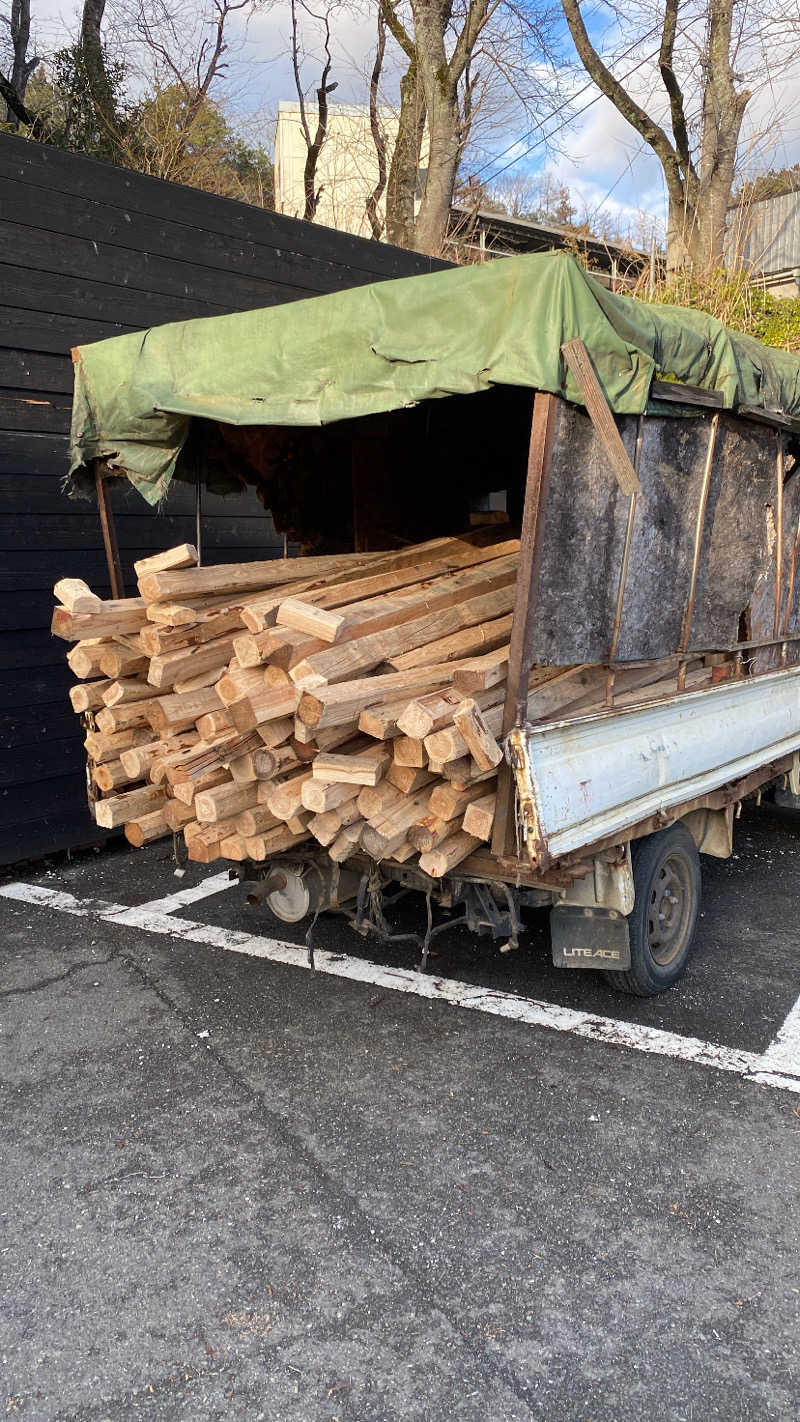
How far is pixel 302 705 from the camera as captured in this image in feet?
11.6

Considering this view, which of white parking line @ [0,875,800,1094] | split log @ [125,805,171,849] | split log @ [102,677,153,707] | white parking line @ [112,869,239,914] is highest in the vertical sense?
split log @ [102,677,153,707]

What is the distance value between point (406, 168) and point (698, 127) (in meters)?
5.08

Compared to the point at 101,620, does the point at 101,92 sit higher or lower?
higher

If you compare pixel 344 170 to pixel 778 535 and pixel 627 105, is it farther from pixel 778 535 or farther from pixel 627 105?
pixel 778 535

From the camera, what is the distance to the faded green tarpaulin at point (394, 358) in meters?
3.33

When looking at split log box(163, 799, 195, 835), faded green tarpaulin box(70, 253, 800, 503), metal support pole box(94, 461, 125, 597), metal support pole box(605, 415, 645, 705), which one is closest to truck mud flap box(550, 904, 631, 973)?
metal support pole box(605, 415, 645, 705)

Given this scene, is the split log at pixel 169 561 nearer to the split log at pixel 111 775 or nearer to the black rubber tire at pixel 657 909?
the split log at pixel 111 775

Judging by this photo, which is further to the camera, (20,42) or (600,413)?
(20,42)

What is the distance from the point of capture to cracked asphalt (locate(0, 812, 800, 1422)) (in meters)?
2.57

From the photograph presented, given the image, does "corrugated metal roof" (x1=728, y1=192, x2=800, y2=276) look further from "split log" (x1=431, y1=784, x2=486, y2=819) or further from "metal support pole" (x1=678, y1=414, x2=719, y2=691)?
"split log" (x1=431, y1=784, x2=486, y2=819)

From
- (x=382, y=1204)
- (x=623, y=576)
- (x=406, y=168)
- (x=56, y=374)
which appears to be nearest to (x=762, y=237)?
(x=406, y=168)

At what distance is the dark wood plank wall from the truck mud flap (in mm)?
3952

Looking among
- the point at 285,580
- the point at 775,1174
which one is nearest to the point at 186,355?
the point at 285,580

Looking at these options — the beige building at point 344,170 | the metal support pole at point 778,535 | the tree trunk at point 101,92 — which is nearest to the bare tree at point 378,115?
the beige building at point 344,170
